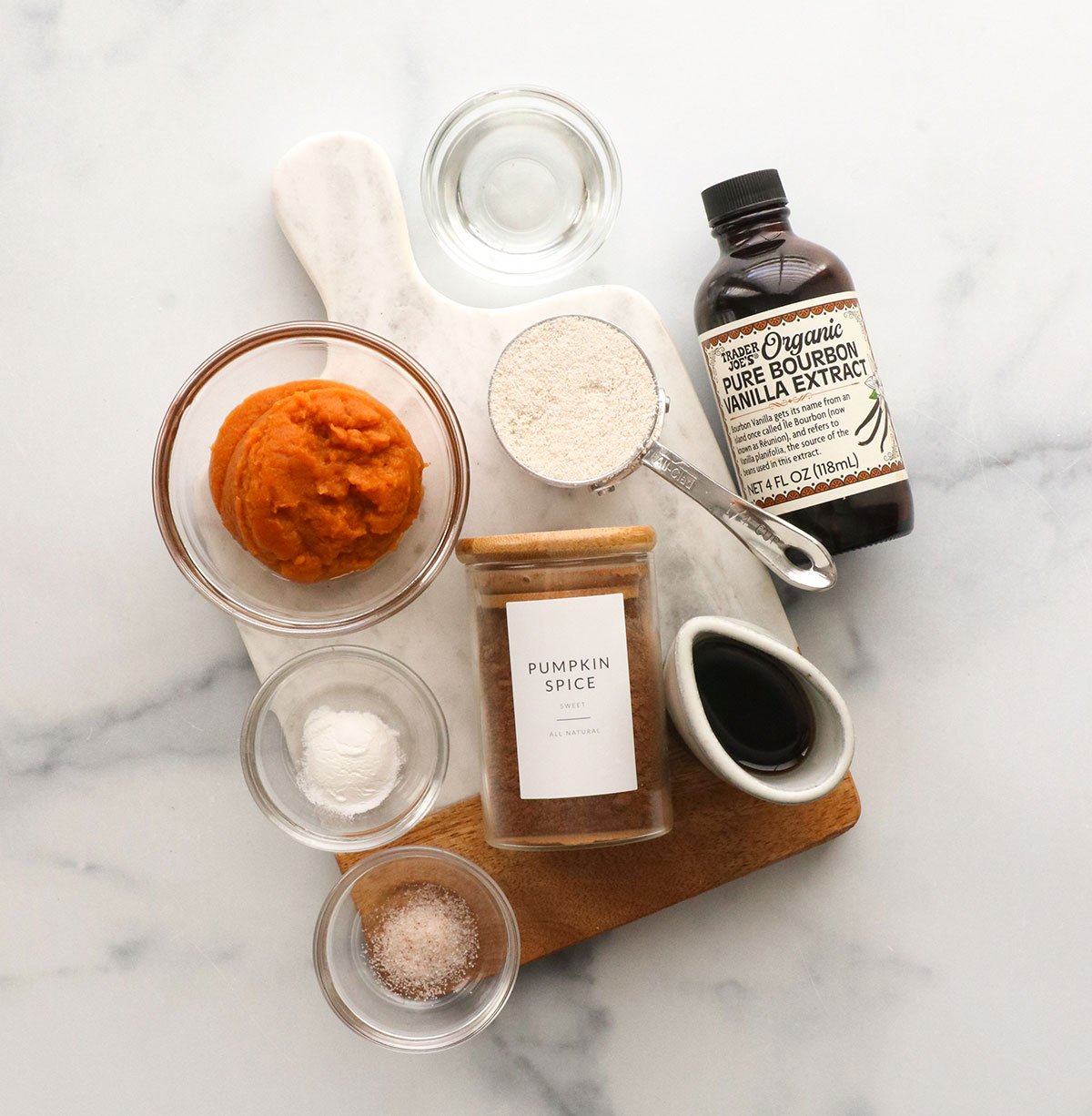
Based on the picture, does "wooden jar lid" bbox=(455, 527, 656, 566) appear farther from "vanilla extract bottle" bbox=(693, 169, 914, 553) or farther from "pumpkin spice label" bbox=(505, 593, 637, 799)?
"vanilla extract bottle" bbox=(693, 169, 914, 553)

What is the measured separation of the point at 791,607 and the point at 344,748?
2.01 feet

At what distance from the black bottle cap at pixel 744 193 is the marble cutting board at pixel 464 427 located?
152mm

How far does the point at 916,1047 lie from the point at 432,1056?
647mm

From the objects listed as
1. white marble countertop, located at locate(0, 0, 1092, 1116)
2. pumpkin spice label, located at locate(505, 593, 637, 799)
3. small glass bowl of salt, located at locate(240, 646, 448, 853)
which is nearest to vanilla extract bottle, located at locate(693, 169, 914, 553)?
white marble countertop, located at locate(0, 0, 1092, 1116)

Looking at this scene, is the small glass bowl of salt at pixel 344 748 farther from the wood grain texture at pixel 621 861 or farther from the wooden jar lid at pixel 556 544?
the wooden jar lid at pixel 556 544

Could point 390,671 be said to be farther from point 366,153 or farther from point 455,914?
point 366,153

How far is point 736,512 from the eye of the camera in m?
1.10

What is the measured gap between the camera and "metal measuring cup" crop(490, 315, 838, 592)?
43.2 inches

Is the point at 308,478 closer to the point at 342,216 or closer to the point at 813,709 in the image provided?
the point at 342,216

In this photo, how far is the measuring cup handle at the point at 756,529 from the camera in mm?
1099

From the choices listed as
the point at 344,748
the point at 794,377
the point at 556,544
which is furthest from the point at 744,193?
the point at 344,748

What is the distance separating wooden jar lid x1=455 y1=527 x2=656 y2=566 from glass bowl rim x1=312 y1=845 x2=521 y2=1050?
0.37 m

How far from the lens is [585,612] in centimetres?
104

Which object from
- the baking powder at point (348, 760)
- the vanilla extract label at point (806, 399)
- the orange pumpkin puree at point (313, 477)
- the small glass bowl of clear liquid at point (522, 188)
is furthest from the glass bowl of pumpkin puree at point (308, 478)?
the vanilla extract label at point (806, 399)
